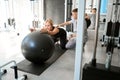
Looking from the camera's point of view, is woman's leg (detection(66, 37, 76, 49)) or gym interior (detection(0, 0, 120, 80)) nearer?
gym interior (detection(0, 0, 120, 80))

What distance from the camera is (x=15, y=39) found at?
5.05 meters

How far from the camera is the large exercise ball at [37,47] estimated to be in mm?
2760

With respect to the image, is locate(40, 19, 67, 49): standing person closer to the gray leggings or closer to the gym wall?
the gray leggings

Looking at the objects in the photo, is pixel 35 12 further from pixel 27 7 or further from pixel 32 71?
pixel 32 71

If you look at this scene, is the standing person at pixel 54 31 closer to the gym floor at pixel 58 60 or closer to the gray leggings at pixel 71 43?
the gray leggings at pixel 71 43

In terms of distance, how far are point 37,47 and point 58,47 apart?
5.00ft

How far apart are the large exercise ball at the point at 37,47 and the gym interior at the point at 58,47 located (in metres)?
0.02

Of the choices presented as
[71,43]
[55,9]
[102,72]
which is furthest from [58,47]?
[55,9]

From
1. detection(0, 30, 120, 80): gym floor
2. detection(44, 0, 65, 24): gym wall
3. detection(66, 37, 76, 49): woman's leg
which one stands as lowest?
detection(0, 30, 120, 80): gym floor

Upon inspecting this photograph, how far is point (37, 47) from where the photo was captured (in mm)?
2756

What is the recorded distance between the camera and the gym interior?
1.83 m

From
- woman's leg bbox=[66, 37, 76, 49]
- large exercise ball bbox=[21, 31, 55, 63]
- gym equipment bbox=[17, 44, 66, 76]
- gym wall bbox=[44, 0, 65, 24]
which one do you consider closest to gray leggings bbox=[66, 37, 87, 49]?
woman's leg bbox=[66, 37, 76, 49]

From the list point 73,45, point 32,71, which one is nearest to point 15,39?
point 73,45

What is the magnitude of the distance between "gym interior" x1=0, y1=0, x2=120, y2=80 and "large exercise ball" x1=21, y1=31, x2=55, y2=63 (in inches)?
0.8
